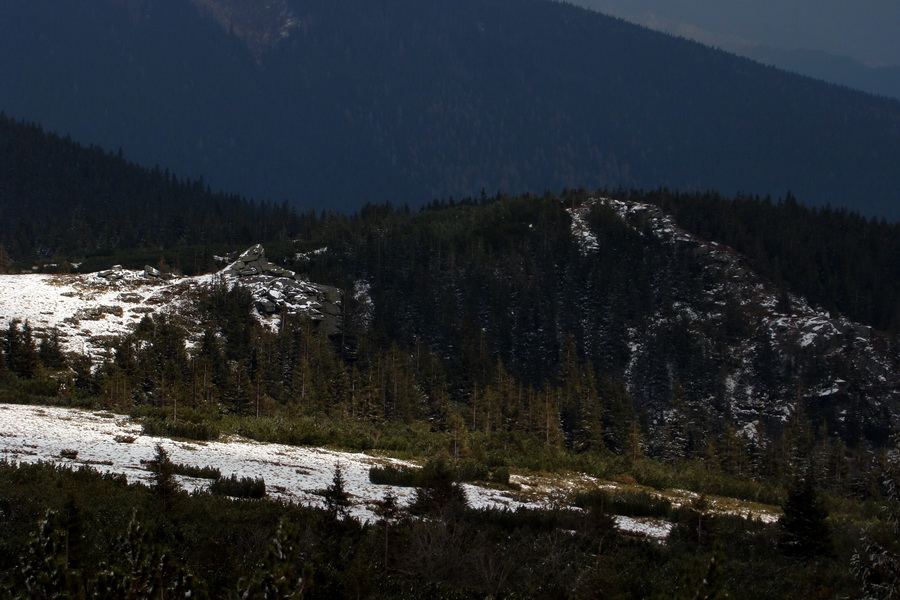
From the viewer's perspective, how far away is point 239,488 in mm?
29188

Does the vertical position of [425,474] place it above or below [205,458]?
above

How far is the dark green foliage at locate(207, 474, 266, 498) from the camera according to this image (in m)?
29.0

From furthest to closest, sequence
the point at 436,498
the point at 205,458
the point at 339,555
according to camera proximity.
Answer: the point at 205,458 < the point at 436,498 < the point at 339,555

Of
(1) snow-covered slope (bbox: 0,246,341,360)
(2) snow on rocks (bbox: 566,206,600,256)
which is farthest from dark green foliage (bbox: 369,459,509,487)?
(2) snow on rocks (bbox: 566,206,600,256)

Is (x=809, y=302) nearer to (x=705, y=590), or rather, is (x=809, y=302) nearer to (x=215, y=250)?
(x=215, y=250)

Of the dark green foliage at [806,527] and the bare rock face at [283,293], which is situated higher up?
the bare rock face at [283,293]

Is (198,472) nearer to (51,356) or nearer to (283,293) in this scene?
(51,356)

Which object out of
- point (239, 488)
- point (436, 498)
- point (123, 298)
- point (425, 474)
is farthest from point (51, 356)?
point (436, 498)

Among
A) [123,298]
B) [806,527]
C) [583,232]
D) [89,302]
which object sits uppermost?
[583,232]

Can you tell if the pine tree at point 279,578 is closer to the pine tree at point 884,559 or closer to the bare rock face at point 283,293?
the pine tree at point 884,559

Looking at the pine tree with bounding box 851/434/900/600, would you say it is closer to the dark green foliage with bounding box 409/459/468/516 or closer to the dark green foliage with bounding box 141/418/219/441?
the dark green foliage with bounding box 409/459/468/516

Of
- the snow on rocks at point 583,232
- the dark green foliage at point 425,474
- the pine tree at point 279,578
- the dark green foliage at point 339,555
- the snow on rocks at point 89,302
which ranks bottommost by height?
the dark green foliage at point 425,474

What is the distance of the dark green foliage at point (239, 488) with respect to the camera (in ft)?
95.0

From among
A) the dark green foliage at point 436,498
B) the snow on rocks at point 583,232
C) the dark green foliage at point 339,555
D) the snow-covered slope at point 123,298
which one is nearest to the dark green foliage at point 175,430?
the dark green foliage at point 339,555
